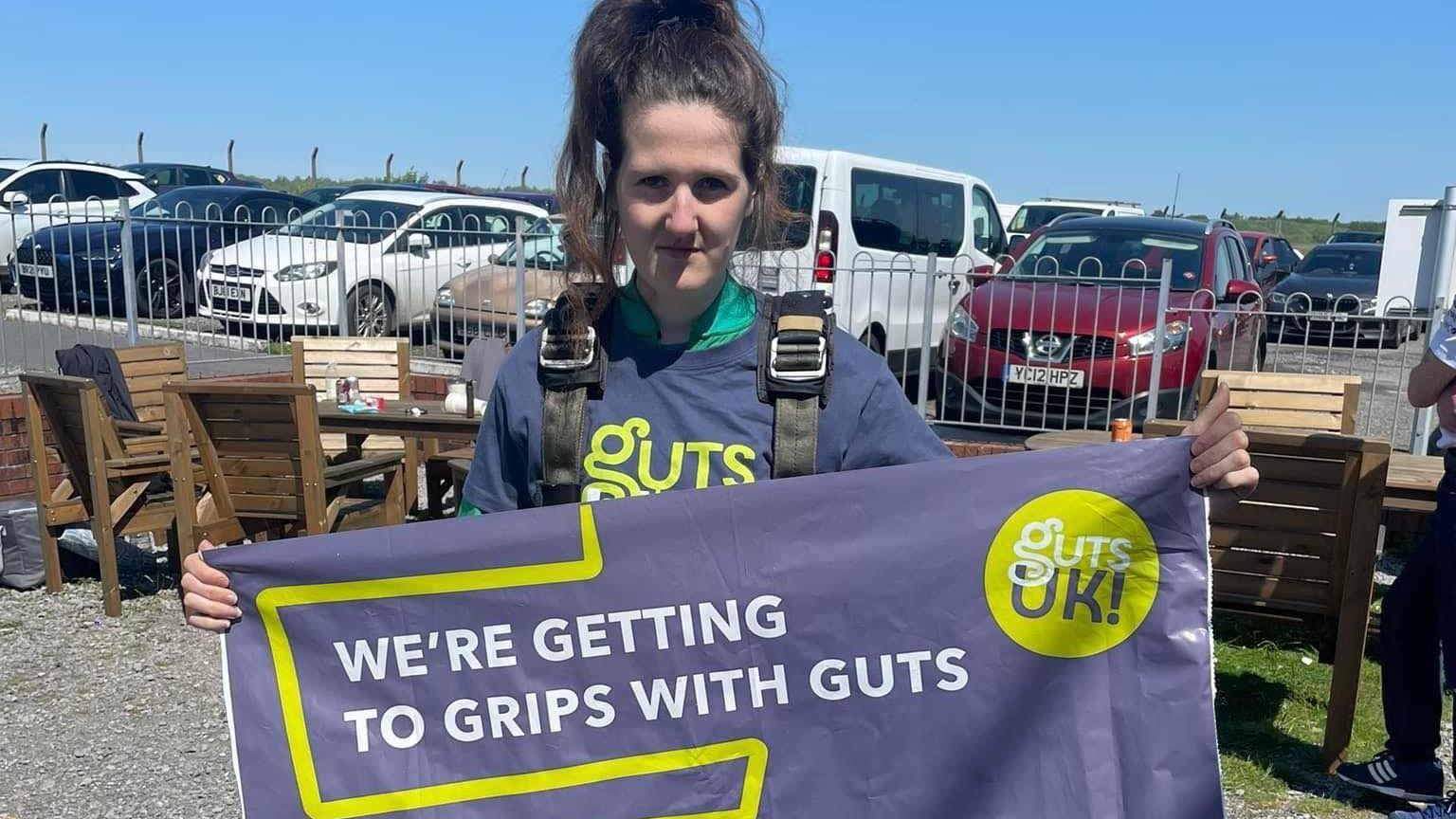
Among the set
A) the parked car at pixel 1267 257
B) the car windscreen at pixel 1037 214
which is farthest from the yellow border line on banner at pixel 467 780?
the car windscreen at pixel 1037 214

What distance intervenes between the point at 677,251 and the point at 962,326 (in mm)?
7413

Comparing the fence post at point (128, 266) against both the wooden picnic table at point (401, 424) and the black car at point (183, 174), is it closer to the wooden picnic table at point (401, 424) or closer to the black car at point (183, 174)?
the wooden picnic table at point (401, 424)

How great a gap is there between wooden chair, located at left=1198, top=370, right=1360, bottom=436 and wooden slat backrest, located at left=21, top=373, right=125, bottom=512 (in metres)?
5.40

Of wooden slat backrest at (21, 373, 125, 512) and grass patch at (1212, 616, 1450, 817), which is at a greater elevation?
wooden slat backrest at (21, 373, 125, 512)

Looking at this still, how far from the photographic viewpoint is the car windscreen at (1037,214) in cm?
2327

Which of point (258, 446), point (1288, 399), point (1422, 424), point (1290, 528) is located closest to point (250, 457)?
point (258, 446)

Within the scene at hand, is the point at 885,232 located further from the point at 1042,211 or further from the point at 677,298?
the point at 1042,211

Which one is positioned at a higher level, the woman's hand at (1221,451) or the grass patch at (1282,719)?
the woman's hand at (1221,451)

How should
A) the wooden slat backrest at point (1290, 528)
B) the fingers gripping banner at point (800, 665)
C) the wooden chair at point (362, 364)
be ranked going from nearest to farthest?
1. the fingers gripping banner at point (800, 665)
2. the wooden slat backrest at point (1290, 528)
3. the wooden chair at point (362, 364)

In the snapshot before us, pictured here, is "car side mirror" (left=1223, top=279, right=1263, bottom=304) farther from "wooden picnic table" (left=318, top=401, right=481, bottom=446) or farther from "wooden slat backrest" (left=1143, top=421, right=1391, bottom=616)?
"wooden picnic table" (left=318, top=401, right=481, bottom=446)

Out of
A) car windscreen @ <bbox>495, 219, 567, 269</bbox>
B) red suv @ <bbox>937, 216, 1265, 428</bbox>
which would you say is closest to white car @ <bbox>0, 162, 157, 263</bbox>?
car windscreen @ <bbox>495, 219, 567, 269</bbox>

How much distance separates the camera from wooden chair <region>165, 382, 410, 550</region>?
18.4 feet

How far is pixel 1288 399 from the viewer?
6.43 meters

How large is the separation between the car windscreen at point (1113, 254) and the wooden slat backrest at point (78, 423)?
6.43 m
